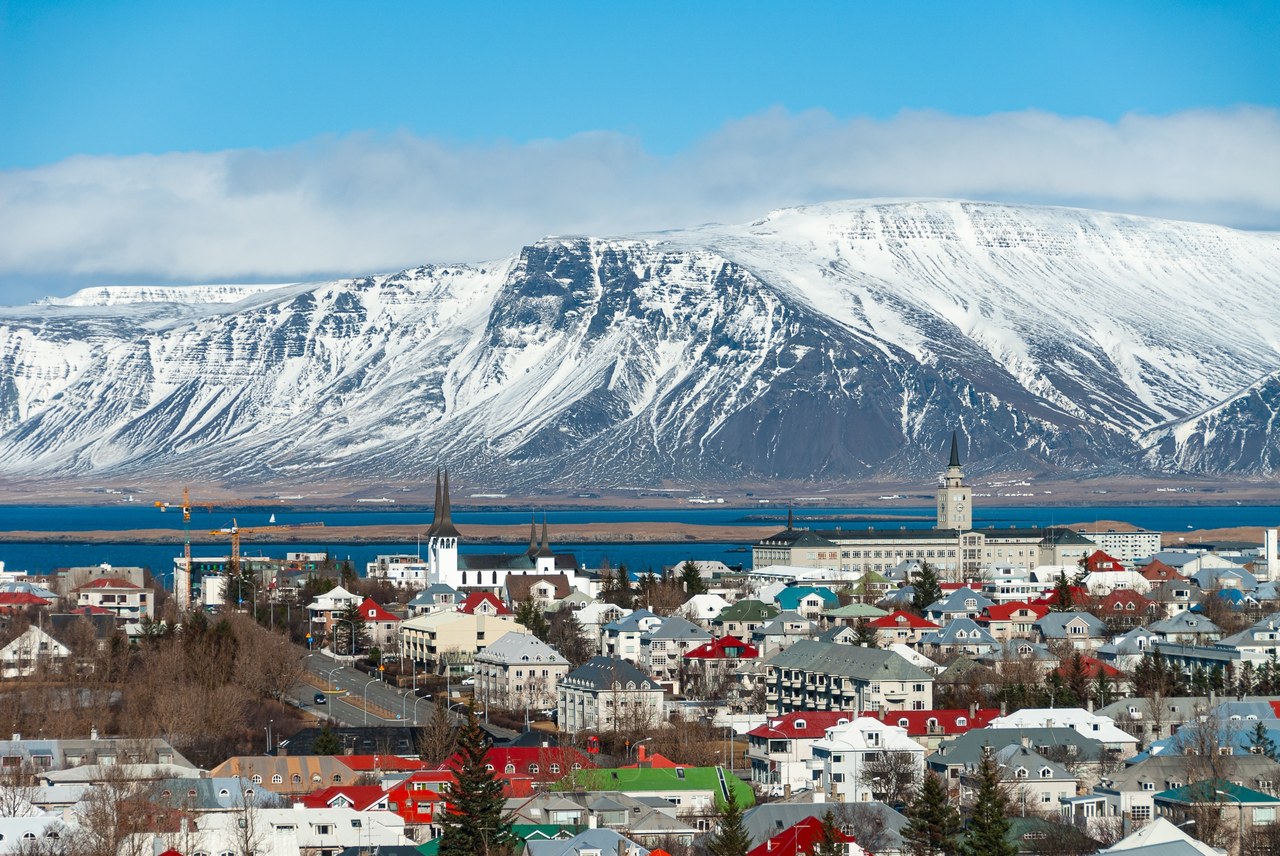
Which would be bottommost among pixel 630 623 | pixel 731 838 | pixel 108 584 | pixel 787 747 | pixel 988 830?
pixel 787 747

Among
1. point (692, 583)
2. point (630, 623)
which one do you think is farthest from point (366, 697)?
point (692, 583)

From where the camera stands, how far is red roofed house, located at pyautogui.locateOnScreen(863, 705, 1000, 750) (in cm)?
8175

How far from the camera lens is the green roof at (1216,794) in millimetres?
62125

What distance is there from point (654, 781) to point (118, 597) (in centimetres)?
7695

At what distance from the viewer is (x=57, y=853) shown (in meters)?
54.6

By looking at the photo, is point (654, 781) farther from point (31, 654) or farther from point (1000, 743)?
point (31, 654)

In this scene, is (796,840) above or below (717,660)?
above

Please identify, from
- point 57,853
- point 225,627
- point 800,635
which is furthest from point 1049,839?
point 800,635

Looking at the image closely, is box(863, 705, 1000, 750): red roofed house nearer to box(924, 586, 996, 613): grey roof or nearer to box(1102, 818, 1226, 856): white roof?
box(1102, 818, 1226, 856): white roof

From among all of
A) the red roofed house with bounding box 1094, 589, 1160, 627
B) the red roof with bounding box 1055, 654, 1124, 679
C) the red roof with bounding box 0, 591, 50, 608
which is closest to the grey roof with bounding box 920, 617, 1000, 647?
the red roof with bounding box 1055, 654, 1124, 679

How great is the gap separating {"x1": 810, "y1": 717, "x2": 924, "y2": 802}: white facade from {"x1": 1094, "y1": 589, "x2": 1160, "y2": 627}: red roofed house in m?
50.5

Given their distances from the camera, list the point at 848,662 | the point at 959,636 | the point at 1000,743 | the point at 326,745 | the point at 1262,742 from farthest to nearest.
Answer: the point at 959,636
the point at 848,662
the point at 326,745
the point at 1000,743
the point at 1262,742

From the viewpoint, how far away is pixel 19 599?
135 metres

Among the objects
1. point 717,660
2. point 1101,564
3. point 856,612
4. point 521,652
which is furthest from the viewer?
point 1101,564
